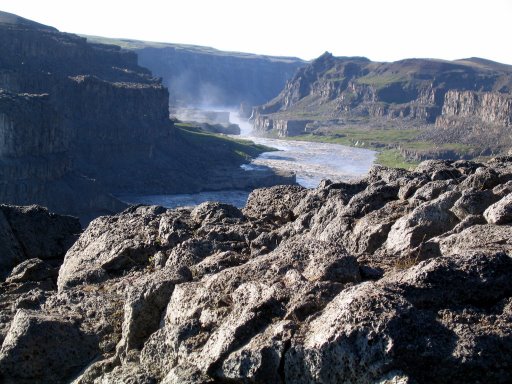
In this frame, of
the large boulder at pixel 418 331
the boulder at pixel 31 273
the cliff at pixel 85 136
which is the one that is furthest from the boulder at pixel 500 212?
the cliff at pixel 85 136

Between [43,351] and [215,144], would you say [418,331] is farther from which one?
[215,144]

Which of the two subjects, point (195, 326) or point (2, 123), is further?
point (2, 123)

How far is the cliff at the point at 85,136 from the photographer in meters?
102

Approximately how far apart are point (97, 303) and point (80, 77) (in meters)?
141

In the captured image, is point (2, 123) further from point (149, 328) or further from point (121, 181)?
point (149, 328)

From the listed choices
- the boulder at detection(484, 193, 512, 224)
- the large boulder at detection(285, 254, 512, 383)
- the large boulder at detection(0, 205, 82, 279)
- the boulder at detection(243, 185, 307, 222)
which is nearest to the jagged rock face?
the large boulder at detection(0, 205, 82, 279)

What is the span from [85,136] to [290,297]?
141682 mm

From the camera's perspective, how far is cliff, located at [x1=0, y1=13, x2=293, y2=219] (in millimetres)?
102062

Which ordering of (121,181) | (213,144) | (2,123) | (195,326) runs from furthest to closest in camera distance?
(213,144)
(121,181)
(2,123)
(195,326)

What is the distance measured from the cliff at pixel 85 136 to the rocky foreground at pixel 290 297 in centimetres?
8725

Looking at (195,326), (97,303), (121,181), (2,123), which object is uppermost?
(195,326)

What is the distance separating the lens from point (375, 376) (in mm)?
7117

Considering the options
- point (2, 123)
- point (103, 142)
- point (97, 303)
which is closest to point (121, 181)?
point (103, 142)

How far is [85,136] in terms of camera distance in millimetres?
145500
